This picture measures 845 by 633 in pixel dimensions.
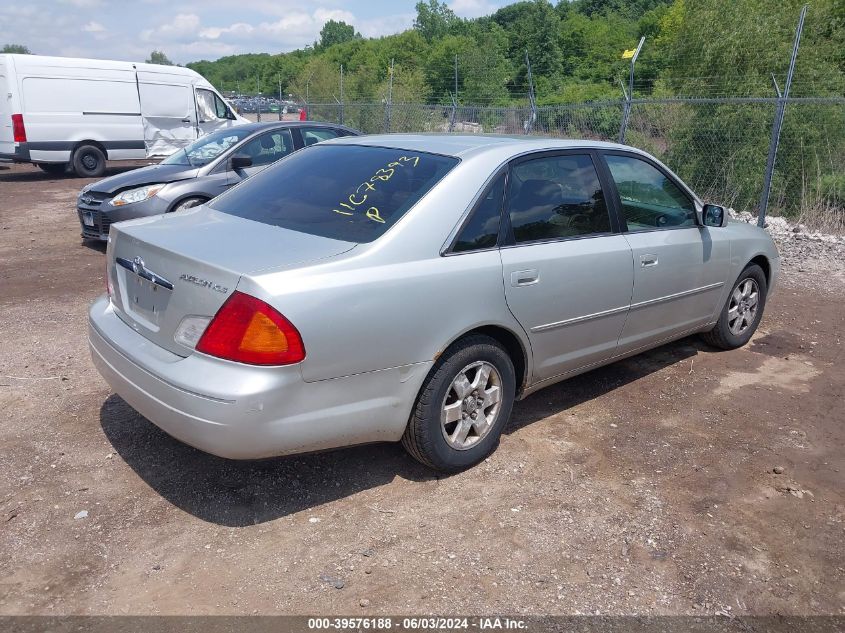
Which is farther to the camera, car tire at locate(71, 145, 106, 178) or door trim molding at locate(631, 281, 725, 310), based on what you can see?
car tire at locate(71, 145, 106, 178)

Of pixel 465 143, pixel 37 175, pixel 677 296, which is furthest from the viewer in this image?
pixel 37 175

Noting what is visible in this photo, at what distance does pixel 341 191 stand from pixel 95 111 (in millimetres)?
14631

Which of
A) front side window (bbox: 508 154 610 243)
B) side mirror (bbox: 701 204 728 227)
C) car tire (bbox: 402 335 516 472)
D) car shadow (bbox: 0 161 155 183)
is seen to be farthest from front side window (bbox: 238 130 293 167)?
car shadow (bbox: 0 161 155 183)

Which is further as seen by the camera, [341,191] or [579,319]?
[579,319]

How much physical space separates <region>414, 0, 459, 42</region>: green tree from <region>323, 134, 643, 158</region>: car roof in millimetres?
71030

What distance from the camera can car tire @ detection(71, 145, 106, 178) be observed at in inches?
635

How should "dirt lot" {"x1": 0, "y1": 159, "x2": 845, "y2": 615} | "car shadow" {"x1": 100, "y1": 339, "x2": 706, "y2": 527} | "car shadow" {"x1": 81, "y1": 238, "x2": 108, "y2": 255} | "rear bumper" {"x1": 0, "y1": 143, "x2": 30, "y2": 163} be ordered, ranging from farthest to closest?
"rear bumper" {"x1": 0, "y1": 143, "x2": 30, "y2": 163} < "car shadow" {"x1": 81, "y1": 238, "x2": 108, "y2": 255} < "car shadow" {"x1": 100, "y1": 339, "x2": 706, "y2": 527} < "dirt lot" {"x1": 0, "y1": 159, "x2": 845, "y2": 615}

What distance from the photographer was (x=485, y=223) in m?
3.58

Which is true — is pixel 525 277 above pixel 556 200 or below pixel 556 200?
below

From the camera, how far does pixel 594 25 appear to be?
194 feet

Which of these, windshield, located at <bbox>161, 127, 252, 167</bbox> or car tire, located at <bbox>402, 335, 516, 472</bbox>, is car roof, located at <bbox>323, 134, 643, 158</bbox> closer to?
car tire, located at <bbox>402, 335, 516, 472</bbox>

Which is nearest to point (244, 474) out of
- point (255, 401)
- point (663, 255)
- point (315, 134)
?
point (255, 401)

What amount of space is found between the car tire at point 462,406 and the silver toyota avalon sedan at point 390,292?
0.4 inches

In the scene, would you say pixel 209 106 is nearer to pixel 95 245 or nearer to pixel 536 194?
pixel 95 245
